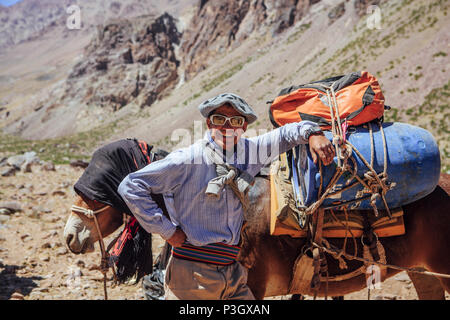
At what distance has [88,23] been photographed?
162750mm

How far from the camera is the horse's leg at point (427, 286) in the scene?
3572 millimetres

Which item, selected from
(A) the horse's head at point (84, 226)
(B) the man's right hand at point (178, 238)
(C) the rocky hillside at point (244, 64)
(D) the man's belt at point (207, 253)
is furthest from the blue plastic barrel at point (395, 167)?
(C) the rocky hillside at point (244, 64)

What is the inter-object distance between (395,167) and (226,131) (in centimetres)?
143

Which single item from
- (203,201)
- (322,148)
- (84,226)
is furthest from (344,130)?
(84,226)

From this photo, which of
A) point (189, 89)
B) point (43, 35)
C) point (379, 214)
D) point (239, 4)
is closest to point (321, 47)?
point (189, 89)

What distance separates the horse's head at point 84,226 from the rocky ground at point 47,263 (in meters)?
2.52

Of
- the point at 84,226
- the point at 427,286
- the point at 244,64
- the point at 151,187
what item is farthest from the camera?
the point at 244,64

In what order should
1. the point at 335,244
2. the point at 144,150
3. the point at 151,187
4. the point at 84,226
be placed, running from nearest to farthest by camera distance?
the point at 151,187
the point at 84,226
the point at 144,150
the point at 335,244

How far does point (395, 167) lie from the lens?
2.66 m

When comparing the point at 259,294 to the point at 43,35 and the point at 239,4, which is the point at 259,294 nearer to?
the point at 239,4

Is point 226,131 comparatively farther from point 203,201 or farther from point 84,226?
point 84,226

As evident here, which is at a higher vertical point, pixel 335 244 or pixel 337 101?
pixel 337 101

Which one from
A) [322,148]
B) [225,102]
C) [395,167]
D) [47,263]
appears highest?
[225,102]

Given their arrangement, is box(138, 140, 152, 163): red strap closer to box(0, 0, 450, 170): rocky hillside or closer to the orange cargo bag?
the orange cargo bag
